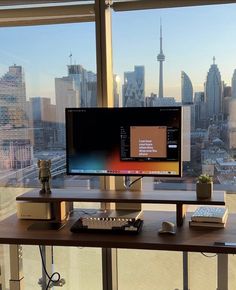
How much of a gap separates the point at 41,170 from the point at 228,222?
117 centimetres

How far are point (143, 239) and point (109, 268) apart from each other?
1050 millimetres

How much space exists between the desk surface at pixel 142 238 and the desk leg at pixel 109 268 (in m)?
0.75

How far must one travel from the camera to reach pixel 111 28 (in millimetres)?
2779

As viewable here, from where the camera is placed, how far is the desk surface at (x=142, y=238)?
1.91 meters

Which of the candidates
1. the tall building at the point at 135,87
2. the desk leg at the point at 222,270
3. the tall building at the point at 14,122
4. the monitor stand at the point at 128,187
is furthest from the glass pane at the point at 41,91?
the desk leg at the point at 222,270

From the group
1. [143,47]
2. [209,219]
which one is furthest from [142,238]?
[143,47]

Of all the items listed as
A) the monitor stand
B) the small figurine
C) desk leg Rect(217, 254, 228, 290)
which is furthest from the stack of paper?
the small figurine

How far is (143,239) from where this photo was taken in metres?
2.00

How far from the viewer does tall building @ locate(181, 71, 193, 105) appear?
8.89 ft

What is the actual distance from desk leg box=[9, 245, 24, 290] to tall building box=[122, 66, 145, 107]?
1.23 metres

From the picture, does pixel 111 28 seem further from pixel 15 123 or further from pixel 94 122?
pixel 15 123

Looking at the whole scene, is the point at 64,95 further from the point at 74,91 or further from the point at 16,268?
the point at 16,268

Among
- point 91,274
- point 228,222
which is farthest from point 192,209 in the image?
point 91,274

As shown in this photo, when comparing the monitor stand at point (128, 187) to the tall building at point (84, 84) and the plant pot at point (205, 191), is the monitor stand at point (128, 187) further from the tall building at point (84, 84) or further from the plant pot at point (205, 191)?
the tall building at point (84, 84)
